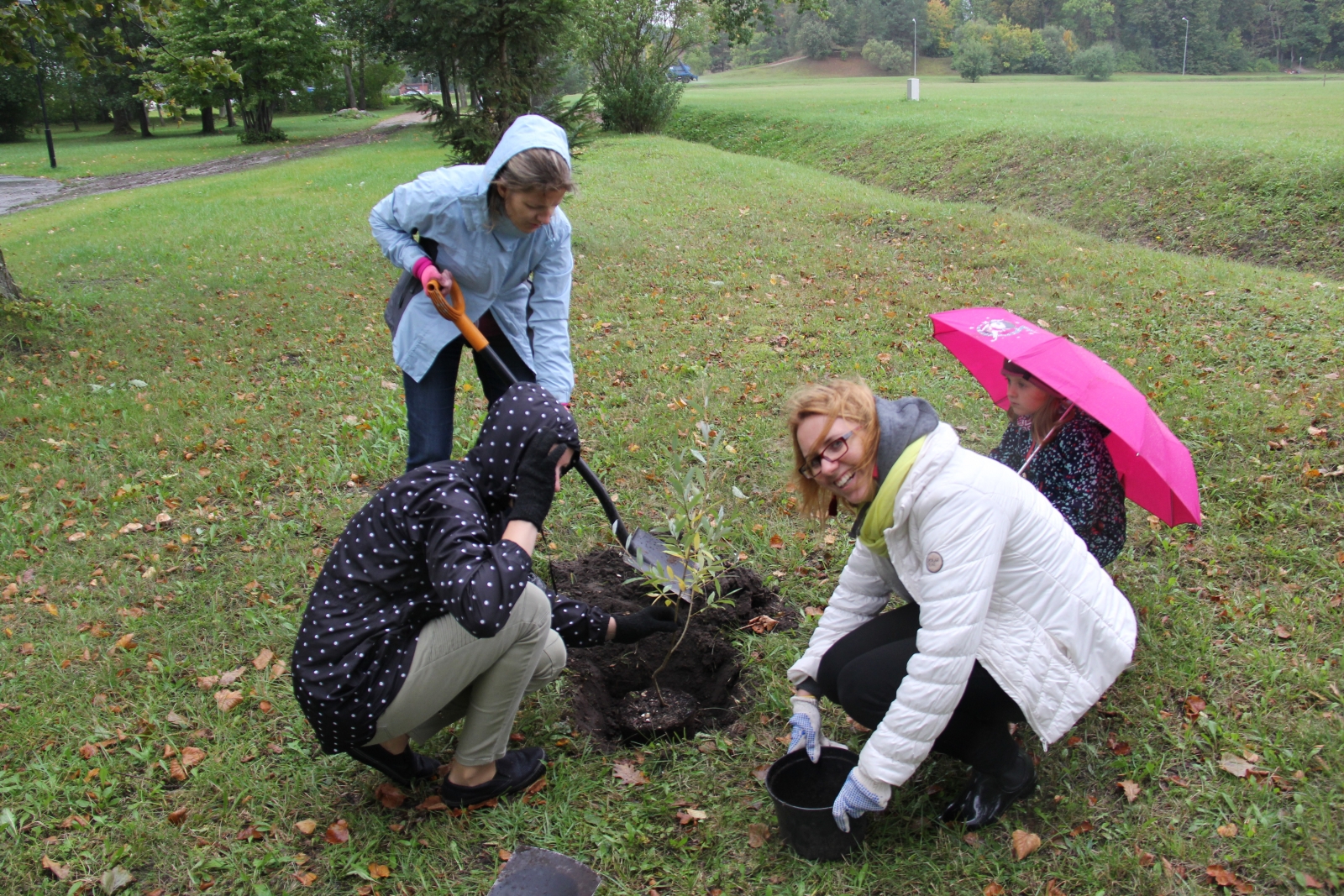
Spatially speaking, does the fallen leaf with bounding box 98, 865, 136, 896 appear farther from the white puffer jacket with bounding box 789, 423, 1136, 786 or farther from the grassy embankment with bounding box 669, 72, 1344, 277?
the grassy embankment with bounding box 669, 72, 1344, 277

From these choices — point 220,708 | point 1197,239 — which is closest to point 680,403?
point 220,708

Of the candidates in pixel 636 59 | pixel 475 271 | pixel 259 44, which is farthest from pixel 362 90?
pixel 475 271

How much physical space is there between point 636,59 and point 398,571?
1038 inches

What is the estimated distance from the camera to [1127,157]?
40.7 feet

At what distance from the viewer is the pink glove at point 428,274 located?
3.23 meters

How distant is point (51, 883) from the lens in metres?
2.57

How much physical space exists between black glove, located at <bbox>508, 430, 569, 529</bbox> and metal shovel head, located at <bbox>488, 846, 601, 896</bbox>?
1.01m

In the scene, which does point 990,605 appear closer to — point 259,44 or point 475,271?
point 475,271

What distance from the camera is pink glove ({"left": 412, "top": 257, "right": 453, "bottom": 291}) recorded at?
3.23 m

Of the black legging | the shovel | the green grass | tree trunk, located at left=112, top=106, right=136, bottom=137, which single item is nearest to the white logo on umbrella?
the black legging

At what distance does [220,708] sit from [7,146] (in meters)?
40.6

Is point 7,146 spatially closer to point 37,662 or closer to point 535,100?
point 535,100

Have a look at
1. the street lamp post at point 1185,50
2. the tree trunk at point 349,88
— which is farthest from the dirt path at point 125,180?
the street lamp post at point 1185,50

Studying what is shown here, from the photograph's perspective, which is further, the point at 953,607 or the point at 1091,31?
the point at 1091,31
